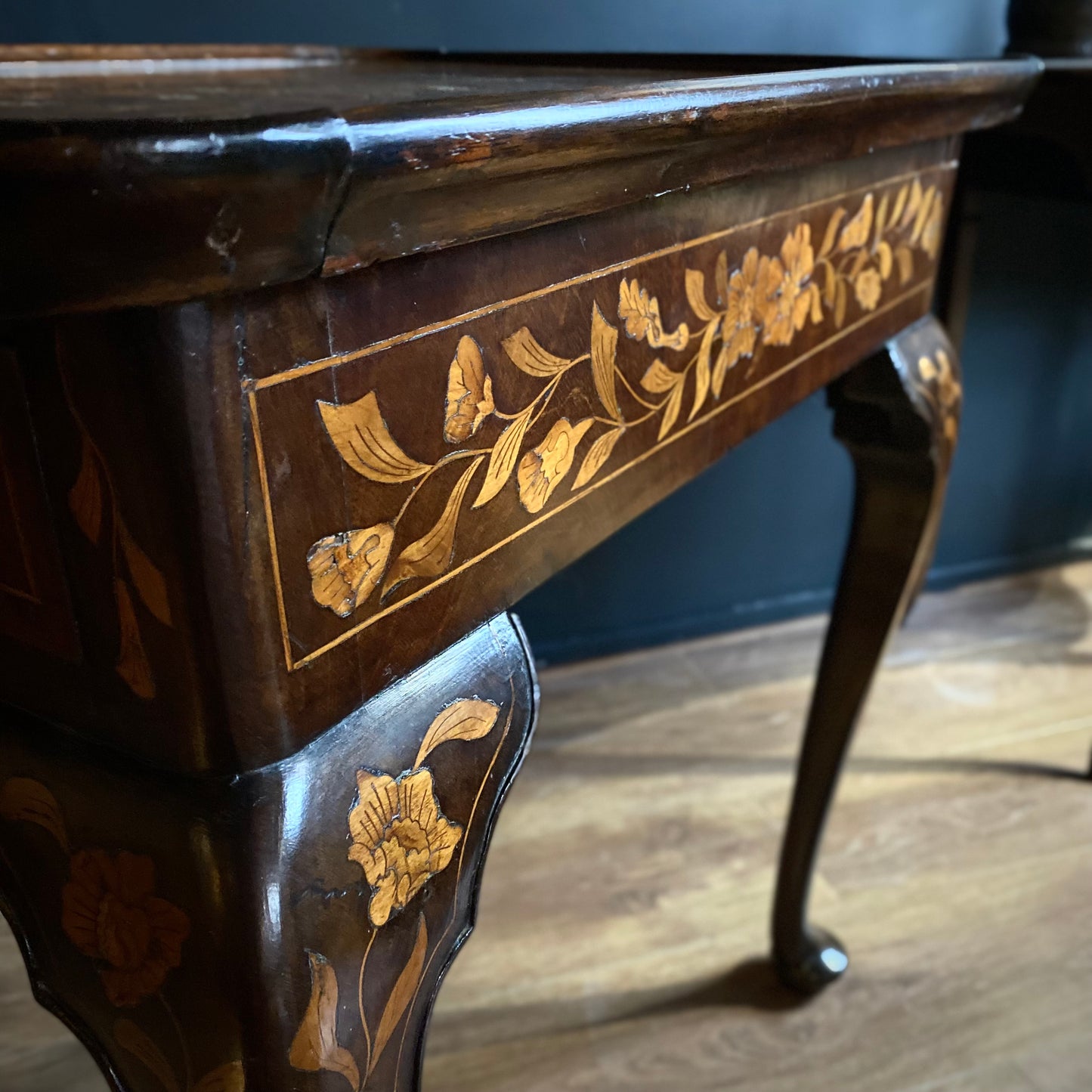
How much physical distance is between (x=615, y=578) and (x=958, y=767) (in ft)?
1.58

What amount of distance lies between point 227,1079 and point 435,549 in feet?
0.56

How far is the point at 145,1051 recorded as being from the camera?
321mm

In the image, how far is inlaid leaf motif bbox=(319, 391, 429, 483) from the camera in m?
0.27

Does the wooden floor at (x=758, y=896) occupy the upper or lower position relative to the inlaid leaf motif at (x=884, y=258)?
lower

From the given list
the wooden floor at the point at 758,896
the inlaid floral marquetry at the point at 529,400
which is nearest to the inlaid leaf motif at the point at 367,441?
the inlaid floral marquetry at the point at 529,400

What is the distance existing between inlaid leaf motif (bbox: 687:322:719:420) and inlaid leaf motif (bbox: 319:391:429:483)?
0.65 feet

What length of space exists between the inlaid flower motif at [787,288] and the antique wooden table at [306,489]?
0.05m

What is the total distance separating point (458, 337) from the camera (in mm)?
304

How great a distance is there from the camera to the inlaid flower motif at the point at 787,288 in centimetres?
49

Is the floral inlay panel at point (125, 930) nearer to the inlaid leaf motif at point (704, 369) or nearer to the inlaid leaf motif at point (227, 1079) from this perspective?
the inlaid leaf motif at point (227, 1079)

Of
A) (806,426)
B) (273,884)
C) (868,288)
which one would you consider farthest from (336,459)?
(806,426)

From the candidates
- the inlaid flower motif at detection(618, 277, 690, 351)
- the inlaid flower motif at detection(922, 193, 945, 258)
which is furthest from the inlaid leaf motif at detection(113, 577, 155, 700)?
the inlaid flower motif at detection(922, 193, 945, 258)

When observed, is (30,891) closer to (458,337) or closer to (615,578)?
(458,337)

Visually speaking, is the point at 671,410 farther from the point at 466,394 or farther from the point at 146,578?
the point at 146,578
